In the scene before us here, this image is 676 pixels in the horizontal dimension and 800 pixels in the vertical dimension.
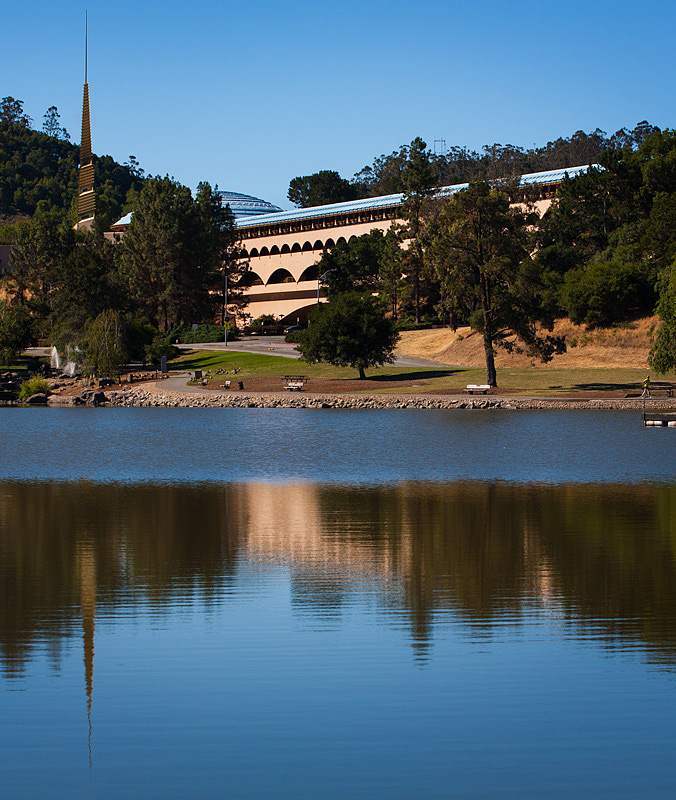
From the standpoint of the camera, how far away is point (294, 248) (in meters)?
138

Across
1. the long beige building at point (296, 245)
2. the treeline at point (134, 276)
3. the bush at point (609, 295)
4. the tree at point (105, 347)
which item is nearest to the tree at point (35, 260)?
the treeline at point (134, 276)

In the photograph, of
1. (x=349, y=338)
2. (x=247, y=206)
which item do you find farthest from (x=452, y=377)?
(x=247, y=206)

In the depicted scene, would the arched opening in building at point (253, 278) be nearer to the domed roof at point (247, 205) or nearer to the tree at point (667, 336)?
the domed roof at point (247, 205)

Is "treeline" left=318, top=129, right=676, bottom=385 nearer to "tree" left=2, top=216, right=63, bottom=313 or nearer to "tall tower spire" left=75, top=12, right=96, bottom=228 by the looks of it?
"tree" left=2, top=216, right=63, bottom=313

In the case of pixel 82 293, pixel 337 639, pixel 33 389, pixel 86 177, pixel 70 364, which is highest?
pixel 86 177

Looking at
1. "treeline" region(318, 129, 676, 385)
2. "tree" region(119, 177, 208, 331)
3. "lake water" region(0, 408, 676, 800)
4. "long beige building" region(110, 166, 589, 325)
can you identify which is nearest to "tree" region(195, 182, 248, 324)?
"tree" region(119, 177, 208, 331)

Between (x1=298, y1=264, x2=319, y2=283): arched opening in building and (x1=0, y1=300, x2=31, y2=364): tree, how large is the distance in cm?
4598

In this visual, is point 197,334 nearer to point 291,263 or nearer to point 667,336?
point 291,263

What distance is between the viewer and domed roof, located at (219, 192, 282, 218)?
172750mm

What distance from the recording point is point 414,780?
7035mm

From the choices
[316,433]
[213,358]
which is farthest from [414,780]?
[213,358]

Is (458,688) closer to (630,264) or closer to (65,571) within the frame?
(65,571)

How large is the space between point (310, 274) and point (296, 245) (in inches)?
242

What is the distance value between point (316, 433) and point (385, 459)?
10596 mm
